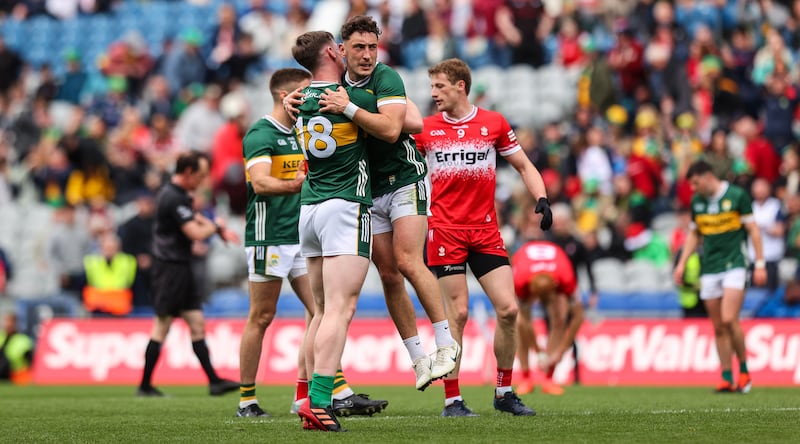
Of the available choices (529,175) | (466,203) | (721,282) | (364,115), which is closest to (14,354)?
(721,282)

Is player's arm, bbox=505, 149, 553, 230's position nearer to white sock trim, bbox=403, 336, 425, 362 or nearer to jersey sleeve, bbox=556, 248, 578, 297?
white sock trim, bbox=403, 336, 425, 362

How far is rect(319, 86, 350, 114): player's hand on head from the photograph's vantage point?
8.30 m

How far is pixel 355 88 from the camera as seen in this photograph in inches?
340

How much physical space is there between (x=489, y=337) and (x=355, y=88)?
9228 millimetres

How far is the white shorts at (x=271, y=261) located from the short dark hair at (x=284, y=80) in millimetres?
1258

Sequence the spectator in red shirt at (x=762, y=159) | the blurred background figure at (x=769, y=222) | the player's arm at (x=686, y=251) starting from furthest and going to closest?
the spectator in red shirt at (x=762, y=159) < the blurred background figure at (x=769, y=222) < the player's arm at (x=686, y=251)

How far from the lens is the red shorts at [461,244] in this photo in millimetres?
9969

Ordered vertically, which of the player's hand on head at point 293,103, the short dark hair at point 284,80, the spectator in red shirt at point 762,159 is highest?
the spectator in red shirt at point 762,159

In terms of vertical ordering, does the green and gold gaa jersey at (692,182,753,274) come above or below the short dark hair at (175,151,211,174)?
below

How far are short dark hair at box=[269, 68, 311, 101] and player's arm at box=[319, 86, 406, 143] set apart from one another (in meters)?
1.95

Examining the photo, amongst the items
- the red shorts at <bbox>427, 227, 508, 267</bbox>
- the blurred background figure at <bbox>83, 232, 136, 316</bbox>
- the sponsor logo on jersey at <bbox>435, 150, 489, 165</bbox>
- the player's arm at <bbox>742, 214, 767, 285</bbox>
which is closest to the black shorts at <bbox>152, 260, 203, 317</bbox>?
the red shorts at <bbox>427, 227, 508, 267</bbox>

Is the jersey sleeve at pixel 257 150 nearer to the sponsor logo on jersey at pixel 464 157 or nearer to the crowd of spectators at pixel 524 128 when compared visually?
the sponsor logo on jersey at pixel 464 157

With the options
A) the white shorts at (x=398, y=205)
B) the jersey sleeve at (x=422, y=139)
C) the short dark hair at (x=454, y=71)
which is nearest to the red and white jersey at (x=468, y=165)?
the jersey sleeve at (x=422, y=139)

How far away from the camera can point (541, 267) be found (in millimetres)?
14602
